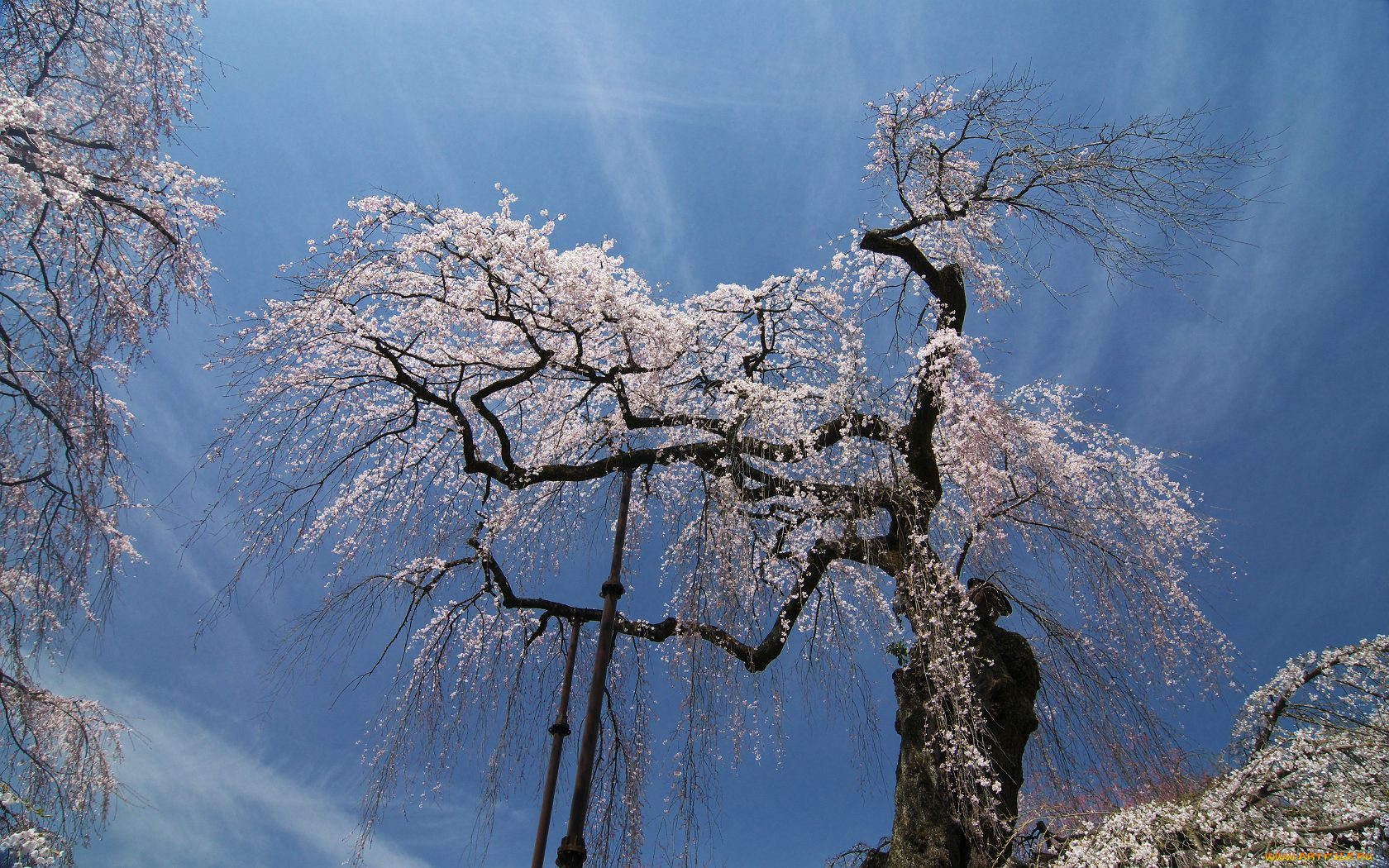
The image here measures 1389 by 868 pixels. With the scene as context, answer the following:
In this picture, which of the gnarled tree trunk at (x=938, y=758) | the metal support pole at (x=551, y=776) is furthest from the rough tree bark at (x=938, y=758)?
the metal support pole at (x=551, y=776)

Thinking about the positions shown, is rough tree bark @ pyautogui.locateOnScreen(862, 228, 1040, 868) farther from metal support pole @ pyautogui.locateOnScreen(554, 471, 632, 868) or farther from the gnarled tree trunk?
metal support pole @ pyautogui.locateOnScreen(554, 471, 632, 868)

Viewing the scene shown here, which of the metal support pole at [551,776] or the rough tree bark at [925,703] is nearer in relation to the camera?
the metal support pole at [551,776]

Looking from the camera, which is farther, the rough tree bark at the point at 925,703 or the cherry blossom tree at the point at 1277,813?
the rough tree bark at the point at 925,703

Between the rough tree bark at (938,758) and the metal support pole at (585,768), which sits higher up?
the rough tree bark at (938,758)

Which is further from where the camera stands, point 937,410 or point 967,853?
point 937,410

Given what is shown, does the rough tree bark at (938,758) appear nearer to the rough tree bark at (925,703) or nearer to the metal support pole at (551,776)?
the rough tree bark at (925,703)

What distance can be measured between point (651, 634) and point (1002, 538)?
2.76m

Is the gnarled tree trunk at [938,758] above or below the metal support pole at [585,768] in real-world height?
above

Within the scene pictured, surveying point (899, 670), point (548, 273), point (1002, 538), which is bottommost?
point (899, 670)

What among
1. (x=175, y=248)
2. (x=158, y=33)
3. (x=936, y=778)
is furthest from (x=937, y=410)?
(x=158, y=33)

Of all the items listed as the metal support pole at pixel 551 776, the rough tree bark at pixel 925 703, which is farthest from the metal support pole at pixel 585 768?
the rough tree bark at pixel 925 703

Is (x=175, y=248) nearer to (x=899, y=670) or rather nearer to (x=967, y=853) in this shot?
(x=899, y=670)

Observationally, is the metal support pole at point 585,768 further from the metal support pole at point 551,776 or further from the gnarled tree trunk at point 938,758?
the gnarled tree trunk at point 938,758

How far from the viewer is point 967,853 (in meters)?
4.26
